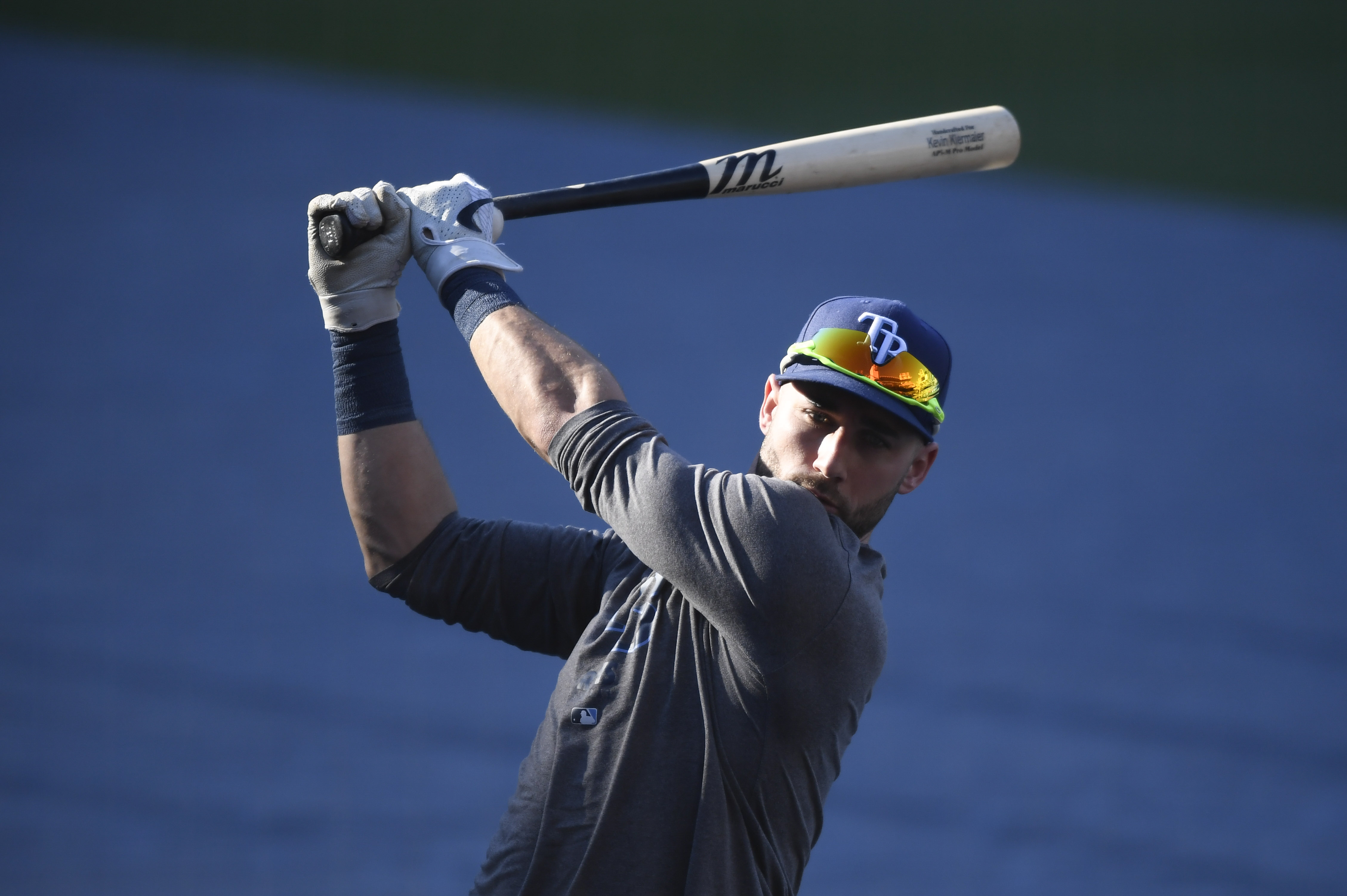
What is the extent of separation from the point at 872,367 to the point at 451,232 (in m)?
0.62

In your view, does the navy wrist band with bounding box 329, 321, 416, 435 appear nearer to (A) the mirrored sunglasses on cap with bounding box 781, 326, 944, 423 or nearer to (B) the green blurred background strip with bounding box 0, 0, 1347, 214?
(A) the mirrored sunglasses on cap with bounding box 781, 326, 944, 423

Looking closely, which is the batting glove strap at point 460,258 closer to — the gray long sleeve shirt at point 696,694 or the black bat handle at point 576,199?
the black bat handle at point 576,199

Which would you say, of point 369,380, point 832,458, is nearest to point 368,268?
point 369,380

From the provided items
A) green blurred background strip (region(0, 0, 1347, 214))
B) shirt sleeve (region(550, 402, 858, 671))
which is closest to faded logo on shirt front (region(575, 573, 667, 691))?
shirt sleeve (region(550, 402, 858, 671))

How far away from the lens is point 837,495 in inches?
59.5

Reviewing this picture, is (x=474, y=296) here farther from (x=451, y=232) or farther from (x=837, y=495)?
(x=837, y=495)

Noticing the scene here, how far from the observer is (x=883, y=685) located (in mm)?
5379

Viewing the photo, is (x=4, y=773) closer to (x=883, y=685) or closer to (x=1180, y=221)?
(x=883, y=685)

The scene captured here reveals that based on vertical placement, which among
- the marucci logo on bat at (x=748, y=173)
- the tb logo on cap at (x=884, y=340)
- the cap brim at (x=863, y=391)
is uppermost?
the marucci logo on bat at (x=748, y=173)

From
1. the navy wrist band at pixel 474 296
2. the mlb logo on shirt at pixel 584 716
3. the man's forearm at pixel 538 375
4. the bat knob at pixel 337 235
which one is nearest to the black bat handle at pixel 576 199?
the bat knob at pixel 337 235

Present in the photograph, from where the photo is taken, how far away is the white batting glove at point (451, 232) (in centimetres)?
160

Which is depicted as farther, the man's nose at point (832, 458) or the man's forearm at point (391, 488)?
the man's forearm at point (391, 488)

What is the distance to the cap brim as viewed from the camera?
1498 mm

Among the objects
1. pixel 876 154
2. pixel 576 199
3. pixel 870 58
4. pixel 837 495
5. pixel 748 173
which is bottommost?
pixel 837 495
